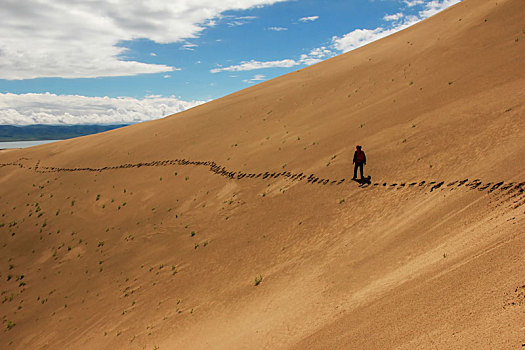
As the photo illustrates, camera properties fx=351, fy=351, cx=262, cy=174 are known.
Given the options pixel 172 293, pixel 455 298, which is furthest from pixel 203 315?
pixel 455 298

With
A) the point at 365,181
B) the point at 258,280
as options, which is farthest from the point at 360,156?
the point at 258,280

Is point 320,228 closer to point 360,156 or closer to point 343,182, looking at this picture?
point 343,182

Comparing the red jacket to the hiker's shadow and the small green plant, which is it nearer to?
the hiker's shadow

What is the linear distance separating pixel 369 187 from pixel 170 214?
10.7m

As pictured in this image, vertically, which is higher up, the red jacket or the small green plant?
the red jacket

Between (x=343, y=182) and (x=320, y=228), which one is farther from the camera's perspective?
(x=343, y=182)

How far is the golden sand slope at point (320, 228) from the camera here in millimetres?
6183

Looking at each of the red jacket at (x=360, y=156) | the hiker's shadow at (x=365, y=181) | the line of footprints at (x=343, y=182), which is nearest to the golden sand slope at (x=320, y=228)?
the line of footprints at (x=343, y=182)

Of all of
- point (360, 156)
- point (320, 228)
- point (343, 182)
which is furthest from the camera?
point (343, 182)

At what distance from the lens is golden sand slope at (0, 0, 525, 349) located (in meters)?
6.18

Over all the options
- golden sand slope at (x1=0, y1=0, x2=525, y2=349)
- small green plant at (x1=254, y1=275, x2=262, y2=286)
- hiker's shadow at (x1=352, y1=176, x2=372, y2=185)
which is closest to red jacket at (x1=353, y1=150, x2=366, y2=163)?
hiker's shadow at (x1=352, y1=176, x2=372, y2=185)

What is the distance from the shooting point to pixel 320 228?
38.8ft

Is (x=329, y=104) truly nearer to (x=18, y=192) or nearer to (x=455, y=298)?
(x=455, y=298)

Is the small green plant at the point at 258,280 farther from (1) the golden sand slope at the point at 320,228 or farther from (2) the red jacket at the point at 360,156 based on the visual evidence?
(2) the red jacket at the point at 360,156
